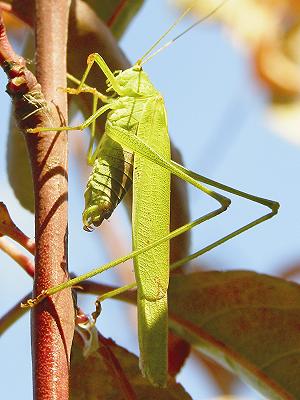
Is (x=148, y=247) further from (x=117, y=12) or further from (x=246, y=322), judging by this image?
(x=117, y=12)

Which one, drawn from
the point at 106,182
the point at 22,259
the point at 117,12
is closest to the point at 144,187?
the point at 106,182

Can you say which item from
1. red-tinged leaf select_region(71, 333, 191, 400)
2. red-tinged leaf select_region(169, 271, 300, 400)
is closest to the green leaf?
red-tinged leaf select_region(169, 271, 300, 400)

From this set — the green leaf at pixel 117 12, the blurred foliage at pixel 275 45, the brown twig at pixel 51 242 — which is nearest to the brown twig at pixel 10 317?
the brown twig at pixel 51 242

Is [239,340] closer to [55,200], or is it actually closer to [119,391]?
[119,391]

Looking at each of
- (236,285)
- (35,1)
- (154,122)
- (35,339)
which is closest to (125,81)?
(154,122)

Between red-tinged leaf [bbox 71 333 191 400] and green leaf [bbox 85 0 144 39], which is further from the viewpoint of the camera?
green leaf [bbox 85 0 144 39]

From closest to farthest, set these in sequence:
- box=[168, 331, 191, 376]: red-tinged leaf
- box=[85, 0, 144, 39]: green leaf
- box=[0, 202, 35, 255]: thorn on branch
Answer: box=[0, 202, 35, 255]: thorn on branch, box=[168, 331, 191, 376]: red-tinged leaf, box=[85, 0, 144, 39]: green leaf

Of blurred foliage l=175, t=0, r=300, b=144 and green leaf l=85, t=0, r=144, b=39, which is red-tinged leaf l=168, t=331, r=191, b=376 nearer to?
green leaf l=85, t=0, r=144, b=39
